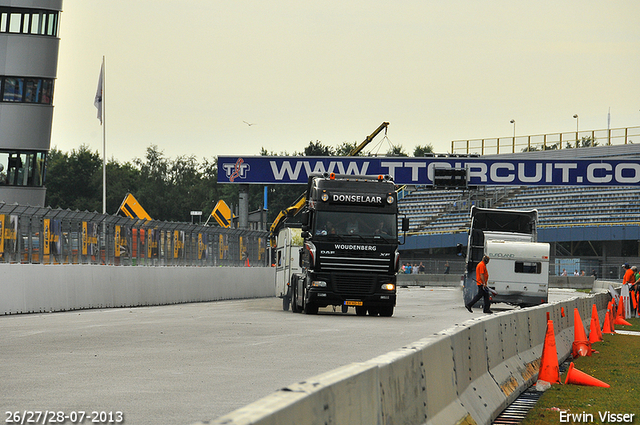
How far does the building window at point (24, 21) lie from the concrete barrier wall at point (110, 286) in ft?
58.7

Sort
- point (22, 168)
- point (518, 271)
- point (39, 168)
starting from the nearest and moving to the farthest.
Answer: point (518, 271) → point (22, 168) → point (39, 168)

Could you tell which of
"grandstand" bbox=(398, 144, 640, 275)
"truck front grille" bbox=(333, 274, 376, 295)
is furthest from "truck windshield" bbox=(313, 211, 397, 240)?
"grandstand" bbox=(398, 144, 640, 275)

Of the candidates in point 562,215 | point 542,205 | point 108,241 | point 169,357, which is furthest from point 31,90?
point 542,205

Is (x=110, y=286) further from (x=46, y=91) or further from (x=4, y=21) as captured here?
(x=4, y=21)

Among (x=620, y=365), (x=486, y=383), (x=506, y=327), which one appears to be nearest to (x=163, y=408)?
(x=486, y=383)

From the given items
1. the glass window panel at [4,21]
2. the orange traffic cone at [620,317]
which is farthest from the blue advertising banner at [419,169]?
Result: the orange traffic cone at [620,317]

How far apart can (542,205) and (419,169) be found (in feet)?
106

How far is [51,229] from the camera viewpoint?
2417 cm

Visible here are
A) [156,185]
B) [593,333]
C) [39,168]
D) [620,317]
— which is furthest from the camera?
[156,185]

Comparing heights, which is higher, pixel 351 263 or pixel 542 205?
pixel 542 205

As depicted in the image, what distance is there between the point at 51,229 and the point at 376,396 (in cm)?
2053

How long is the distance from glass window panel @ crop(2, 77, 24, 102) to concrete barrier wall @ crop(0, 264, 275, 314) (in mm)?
16503

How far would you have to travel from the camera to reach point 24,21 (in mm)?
46469

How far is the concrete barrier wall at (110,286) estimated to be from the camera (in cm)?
2219
